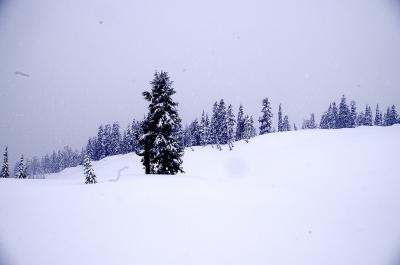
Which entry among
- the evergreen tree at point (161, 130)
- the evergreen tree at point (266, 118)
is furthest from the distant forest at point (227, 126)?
the evergreen tree at point (161, 130)

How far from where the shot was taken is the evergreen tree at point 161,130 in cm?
2481

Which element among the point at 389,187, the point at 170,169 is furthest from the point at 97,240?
the point at 389,187

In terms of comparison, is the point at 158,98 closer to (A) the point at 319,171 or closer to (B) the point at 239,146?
(A) the point at 319,171

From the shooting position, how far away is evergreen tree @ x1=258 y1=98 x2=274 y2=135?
7375cm

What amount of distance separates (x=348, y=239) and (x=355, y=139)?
36008 millimetres

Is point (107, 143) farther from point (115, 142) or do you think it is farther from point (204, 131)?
point (204, 131)

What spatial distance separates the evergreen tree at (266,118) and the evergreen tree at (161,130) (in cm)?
5253

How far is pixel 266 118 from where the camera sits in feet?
247

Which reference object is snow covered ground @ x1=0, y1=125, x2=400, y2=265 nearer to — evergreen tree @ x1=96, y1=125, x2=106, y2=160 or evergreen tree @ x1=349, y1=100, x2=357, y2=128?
evergreen tree @ x1=349, y1=100, x2=357, y2=128

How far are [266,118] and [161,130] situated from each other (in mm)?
55546

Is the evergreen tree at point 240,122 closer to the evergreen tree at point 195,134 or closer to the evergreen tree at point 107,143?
the evergreen tree at point 195,134

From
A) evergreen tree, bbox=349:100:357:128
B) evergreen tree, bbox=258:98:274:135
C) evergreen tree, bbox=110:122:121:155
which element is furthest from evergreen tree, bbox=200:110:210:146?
evergreen tree, bbox=349:100:357:128

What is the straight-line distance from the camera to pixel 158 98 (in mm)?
25484

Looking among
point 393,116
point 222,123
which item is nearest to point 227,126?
point 222,123
